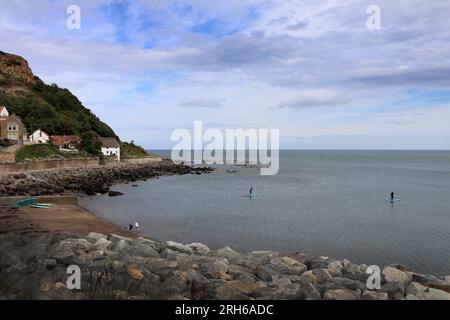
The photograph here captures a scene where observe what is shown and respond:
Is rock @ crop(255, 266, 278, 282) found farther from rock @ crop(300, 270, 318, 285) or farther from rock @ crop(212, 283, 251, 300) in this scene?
rock @ crop(212, 283, 251, 300)

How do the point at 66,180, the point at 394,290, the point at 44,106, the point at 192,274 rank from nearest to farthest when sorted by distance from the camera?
the point at 394,290 < the point at 192,274 < the point at 66,180 < the point at 44,106

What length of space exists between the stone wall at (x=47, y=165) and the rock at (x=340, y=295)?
144 feet

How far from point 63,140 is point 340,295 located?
2721 inches

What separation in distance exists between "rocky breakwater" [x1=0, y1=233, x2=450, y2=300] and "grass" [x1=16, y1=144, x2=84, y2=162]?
140 feet

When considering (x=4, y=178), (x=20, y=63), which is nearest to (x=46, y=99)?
(x=20, y=63)

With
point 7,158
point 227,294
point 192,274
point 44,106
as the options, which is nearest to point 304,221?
point 192,274

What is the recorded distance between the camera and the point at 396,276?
12.5 meters

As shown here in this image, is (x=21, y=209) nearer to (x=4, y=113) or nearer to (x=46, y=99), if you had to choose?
(x=4, y=113)

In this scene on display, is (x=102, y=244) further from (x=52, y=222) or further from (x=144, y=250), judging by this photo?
(x=52, y=222)

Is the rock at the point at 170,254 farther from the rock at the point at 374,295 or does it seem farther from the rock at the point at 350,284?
the rock at the point at 374,295

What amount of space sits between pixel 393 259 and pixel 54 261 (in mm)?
15935

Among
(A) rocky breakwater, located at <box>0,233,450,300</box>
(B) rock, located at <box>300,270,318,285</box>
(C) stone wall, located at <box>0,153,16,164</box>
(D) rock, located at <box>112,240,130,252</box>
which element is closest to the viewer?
(A) rocky breakwater, located at <box>0,233,450,300</box>

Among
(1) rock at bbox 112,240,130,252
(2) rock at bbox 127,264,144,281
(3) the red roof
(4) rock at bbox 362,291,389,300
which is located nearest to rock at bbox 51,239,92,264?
(1) rock at bbox 112,240,130,252

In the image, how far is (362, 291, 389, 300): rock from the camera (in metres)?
10.2
